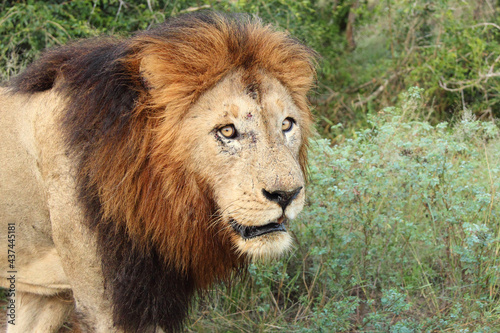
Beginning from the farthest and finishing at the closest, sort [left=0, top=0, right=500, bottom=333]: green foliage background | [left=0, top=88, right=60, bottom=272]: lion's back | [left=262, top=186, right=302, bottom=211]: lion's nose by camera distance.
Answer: [left=0, top=0, right=500, bottom=333]: green foliage background, [left=0, top=88, right=60, bottom=272]: lion's back, [left=262, top=186, right=302, bottom=211]: lion's nose

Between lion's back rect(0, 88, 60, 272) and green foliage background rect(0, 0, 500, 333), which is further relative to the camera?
green foliage background rect(0, 0, 500, 333)

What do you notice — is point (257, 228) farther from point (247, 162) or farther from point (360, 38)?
point (360, 38)

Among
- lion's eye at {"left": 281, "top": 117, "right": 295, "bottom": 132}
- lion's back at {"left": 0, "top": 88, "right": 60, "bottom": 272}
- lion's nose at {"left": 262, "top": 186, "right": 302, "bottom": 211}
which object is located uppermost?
lion's eye at {"left": 281, "top": 117, "right": 295, "bottom": 132}

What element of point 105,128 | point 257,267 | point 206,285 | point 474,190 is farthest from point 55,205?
point 474,190

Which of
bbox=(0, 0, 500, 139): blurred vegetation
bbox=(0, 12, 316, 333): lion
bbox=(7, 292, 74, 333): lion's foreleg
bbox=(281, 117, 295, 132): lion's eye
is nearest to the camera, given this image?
bbox=(0, 12, 316, 333): lion

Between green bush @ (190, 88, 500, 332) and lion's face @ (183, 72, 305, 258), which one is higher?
lion's face @ (183, 72, 305, 258)

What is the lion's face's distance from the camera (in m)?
2.29

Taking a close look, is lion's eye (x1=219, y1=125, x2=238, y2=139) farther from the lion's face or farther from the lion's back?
the lion's back

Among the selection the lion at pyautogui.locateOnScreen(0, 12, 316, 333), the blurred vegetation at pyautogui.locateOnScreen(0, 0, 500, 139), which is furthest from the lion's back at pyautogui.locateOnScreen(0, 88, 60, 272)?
the blurred vegetation at pyautogui.locateOnScreen(0, 0, 500, 139)

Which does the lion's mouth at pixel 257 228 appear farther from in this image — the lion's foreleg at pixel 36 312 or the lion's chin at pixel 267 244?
the lion's foreleg at pixel 36 312

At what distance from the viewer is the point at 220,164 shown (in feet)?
7.81

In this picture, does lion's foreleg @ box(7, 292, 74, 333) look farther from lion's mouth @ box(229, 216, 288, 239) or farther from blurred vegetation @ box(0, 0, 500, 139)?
blurred vegetation @ box(0, 0, 500, 139)

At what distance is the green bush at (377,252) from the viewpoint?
3576 mm

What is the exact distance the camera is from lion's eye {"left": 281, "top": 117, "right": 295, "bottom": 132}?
8.46 feet
